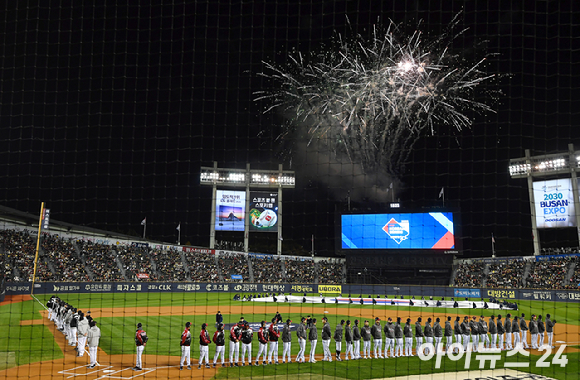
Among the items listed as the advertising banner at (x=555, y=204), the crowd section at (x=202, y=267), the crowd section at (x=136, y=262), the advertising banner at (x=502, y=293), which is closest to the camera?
the advertising banner at (x=502, y=293)

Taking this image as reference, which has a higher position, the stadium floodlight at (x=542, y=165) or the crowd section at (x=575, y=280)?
the stadium floodlight at (x=542, y=165)

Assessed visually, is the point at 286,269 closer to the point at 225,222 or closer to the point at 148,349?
the point at 225,222

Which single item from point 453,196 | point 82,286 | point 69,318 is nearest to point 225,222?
point 82,286

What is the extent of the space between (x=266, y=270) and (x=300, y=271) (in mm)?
3637

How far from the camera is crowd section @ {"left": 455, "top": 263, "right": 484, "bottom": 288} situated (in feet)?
146

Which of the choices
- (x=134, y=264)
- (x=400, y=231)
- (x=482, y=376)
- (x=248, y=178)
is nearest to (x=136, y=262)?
(x=134, y=264)

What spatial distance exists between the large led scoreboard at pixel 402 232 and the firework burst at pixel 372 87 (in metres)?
14.5

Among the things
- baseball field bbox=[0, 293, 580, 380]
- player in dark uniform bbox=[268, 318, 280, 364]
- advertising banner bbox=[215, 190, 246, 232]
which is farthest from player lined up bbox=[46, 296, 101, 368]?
advertising banner bbox=[215, 190, 246, 232]

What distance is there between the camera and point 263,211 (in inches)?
2077

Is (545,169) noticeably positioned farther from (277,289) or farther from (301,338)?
(301,338)

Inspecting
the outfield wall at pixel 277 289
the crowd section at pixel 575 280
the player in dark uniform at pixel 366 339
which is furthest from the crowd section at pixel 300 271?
the player in dark uniform at pixel 366 339

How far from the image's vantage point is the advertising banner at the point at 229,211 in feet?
172

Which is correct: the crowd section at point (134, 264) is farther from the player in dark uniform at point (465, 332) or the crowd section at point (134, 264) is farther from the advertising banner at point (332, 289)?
the player in dark uniform at point (465, 332)

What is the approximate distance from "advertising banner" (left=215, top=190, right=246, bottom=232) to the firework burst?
21.7m
